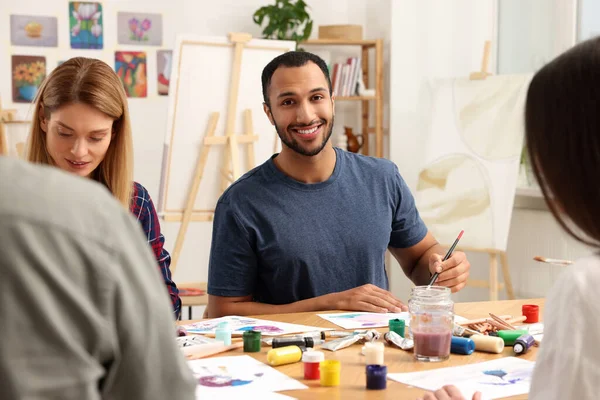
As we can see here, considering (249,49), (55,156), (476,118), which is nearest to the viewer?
(55,156)

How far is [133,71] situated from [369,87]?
1548 millimetres

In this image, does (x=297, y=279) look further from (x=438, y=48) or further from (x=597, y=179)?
(x=438, y=48)

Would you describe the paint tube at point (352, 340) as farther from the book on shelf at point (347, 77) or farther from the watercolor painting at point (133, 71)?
the watercolor painting at point (133, 71)

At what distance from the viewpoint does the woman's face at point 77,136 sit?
209cm

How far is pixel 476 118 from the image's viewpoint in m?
4.38

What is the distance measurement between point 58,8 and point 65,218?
4811 millimetres

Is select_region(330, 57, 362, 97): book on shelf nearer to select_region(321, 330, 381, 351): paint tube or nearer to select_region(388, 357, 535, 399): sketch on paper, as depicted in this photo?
select_region(321, 330, 381, 351): paint tube

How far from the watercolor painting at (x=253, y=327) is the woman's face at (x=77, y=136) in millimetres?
534

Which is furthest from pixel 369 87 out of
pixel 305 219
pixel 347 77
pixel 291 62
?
pixel 305 219

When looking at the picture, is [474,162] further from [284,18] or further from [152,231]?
[152,231]

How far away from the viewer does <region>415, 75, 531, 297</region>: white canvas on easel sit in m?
4.20

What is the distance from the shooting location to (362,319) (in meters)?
2.00

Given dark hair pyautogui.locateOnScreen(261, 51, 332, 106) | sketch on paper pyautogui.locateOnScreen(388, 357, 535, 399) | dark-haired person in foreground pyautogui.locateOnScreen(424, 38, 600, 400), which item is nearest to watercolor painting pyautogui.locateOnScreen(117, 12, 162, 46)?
dark hair pyautogui.locateOnScreen(261, 51, 332, 106)

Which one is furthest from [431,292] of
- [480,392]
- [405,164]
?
[405,164]
